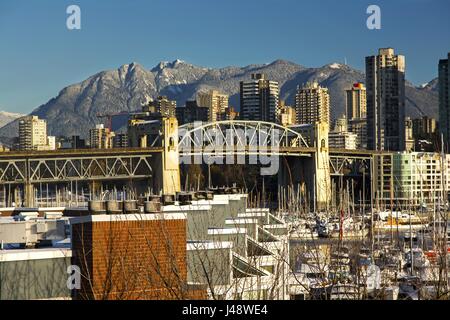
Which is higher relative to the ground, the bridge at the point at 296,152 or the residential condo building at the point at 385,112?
the residential condo building at the point at 385,112

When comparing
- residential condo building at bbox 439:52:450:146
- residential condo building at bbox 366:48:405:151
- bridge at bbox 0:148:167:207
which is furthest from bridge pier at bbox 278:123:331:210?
residential condo building at bbox 366:48:405:151

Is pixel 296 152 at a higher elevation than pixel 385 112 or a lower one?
lower

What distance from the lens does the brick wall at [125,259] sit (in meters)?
11.9

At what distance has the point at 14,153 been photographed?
9306 cm

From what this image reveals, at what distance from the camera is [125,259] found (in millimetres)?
12188

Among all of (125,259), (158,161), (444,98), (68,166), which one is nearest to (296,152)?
(158,161)

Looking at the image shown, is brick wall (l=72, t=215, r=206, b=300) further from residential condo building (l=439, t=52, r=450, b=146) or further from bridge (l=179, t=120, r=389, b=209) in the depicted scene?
residential condo building (l=439, t=52, r=450, b=146)

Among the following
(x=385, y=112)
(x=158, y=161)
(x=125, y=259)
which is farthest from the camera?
(x=385, y=112)

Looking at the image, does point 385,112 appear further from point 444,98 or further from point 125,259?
point 125,259

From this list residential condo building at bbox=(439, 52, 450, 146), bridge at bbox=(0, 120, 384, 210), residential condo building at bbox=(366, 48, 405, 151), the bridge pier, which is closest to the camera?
bridge at bbox=(0, 120, 384, 210)

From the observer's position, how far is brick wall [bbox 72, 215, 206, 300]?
1191cm

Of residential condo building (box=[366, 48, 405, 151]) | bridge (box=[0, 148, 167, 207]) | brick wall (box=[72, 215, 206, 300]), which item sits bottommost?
brick wall (box=[72, 215, 206, 300])

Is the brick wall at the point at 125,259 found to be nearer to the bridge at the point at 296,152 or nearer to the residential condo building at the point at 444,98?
the bridge at the point at 296,152

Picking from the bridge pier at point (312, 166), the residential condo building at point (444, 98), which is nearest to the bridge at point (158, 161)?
the bridge pier at point (312, 166)
